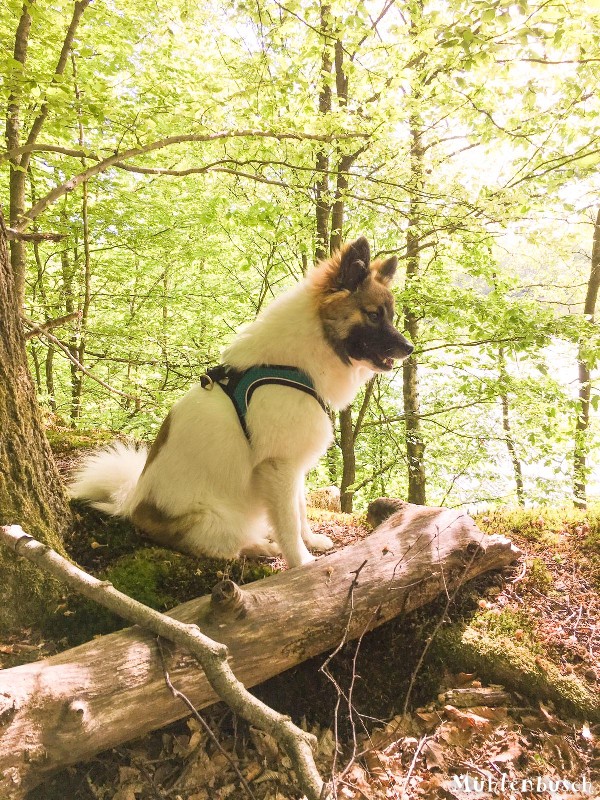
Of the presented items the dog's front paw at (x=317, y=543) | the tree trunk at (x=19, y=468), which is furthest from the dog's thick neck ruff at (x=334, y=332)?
the tree trunk at (x=19, y=468)

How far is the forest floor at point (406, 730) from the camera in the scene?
195 centimetres

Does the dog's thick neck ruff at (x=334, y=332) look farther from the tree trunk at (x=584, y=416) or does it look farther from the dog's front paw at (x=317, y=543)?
the tree trunk at (x=584, y=416)

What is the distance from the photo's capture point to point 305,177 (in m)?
7.80

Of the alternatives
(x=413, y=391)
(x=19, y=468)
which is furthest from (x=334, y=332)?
(x=413, y=391)

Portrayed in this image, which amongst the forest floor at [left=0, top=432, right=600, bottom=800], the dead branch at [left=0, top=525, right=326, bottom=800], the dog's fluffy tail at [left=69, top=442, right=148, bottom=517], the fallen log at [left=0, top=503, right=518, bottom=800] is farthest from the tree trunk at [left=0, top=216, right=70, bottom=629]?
the fallen log at [left=0, top=503, right=518, bottom=800]

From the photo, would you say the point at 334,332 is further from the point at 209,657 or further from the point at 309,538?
the point at 209,657

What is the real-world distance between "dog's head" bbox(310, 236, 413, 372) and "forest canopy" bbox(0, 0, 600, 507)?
1.74m

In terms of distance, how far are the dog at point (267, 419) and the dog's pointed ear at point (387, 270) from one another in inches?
3.8

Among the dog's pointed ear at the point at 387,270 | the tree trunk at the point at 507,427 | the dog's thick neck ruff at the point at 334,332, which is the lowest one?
the tree trunk at the point at 507,427

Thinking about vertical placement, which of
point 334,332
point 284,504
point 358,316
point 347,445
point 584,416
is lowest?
point 347,445

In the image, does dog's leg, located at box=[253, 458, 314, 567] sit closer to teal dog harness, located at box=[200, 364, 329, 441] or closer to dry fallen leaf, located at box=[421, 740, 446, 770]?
teal dog harness, located at box=[200, 364, 329, 441]

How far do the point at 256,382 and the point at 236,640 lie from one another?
5.34ft

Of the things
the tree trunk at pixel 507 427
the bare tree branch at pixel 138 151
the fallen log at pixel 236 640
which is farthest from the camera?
the tree trunk at pixel 507 427

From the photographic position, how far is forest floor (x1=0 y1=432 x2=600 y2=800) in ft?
6.38
